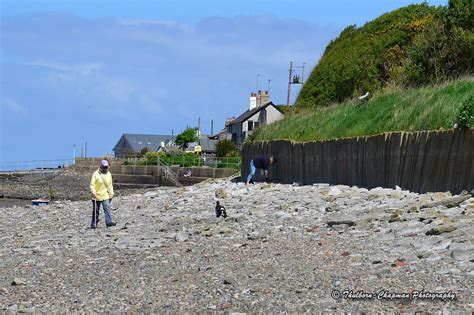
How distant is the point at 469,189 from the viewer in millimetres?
17562

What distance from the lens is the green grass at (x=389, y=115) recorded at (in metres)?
22.0

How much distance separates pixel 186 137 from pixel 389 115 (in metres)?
86.0

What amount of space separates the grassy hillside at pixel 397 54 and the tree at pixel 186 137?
6193 cm

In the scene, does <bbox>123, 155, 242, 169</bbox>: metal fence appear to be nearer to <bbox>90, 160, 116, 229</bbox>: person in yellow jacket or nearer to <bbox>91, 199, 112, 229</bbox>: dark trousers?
<bbox>91, 199, 112, 229</bbox>: dark trousers

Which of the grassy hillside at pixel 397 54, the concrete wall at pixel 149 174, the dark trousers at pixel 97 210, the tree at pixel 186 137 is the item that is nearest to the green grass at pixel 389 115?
the grassy hillside at pixel 397 54

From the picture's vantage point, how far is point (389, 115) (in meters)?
25.9

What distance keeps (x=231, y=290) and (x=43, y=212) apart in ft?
71.5

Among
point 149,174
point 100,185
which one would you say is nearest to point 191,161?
point 149,174

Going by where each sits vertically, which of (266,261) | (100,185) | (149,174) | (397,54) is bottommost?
(266,261)

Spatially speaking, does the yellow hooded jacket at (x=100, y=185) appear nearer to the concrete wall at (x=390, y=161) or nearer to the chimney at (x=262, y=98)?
the concrete wall at (x=390, y=161)

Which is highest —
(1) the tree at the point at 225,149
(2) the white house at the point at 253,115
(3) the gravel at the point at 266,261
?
(2) the white house at the point at 253,115

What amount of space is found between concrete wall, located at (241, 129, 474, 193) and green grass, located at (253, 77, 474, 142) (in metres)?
0.67

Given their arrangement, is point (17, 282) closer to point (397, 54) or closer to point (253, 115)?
point (397, 54)

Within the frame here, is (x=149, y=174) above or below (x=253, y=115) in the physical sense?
below
